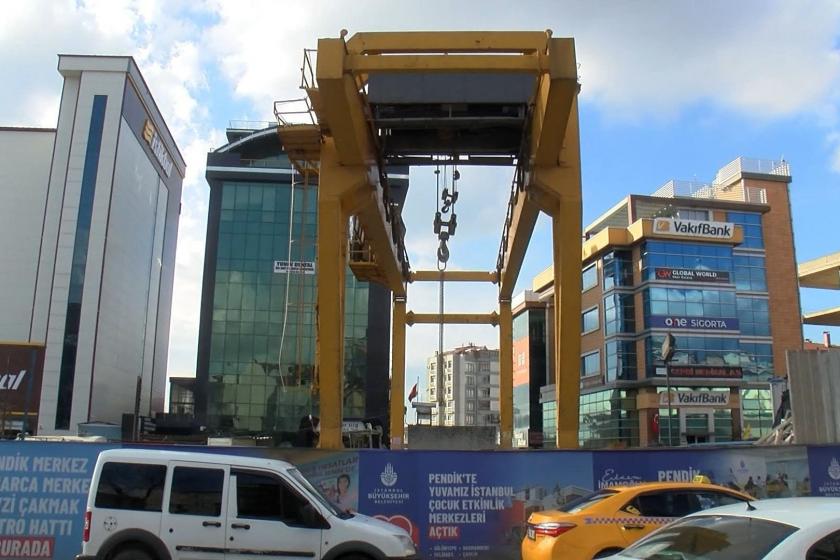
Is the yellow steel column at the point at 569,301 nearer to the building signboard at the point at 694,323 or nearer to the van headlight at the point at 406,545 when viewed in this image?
the van headlight at the point at 406,545

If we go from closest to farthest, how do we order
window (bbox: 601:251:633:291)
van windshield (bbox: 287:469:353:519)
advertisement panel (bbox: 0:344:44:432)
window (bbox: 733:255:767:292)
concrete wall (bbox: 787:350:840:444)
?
van windshield (bbox: 287:469:353:519) → concrete wall (bbox: 787:350:840:444) → advertisement panel (bbox: 0:344:44:432) → window (bbox: 601:251:633:291) → window (bbox: 733:255:767:292)

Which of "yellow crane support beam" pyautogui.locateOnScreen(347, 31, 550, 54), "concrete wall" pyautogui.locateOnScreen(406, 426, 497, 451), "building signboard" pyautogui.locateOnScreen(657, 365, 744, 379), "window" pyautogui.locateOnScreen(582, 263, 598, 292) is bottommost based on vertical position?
"concrete wall" pyautogui.locateOnScreen(406, 426, 497, 451)

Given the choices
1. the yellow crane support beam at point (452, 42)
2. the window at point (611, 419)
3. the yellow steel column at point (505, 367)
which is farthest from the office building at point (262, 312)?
the yellow crane support beam at point (452, 42)

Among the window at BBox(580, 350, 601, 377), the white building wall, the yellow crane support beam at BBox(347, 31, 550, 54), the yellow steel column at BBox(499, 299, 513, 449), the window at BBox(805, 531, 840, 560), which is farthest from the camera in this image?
the window at BBox(580, 350, 601, 377)

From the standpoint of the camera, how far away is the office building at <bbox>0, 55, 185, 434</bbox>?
140 ft

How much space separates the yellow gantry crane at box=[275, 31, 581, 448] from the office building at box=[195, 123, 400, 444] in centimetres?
3412

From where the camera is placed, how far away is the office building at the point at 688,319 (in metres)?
53.0

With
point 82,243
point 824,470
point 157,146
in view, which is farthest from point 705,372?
point 157,146

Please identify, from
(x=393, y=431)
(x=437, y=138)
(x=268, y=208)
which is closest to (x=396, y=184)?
(x=268, y=208)

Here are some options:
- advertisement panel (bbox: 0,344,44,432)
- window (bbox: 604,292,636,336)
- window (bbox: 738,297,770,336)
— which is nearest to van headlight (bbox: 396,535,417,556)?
advertisement panel (bbox: 0,344,44,432)

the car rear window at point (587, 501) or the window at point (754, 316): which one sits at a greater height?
the window at point (754, 316)

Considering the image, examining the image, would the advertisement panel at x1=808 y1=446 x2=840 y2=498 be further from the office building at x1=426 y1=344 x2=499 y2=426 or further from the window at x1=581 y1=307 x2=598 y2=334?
the office building at x1=426 y1=344 x2=499 y2=426

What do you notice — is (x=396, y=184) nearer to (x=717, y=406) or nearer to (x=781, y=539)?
(x=717, y=406)

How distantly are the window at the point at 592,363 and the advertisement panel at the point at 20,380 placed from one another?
39177 mm
